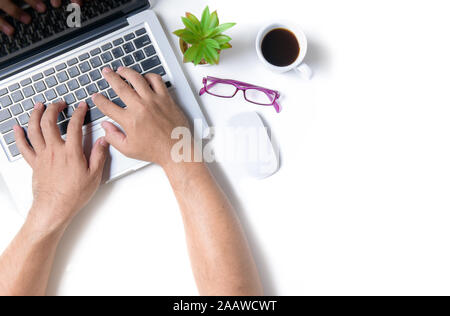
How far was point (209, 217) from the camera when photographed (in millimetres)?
701

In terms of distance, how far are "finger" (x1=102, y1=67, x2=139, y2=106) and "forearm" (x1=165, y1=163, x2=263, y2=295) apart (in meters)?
0.16

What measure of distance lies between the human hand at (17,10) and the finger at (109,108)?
0.17 metres

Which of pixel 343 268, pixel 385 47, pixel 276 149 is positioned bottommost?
pixel 343 268

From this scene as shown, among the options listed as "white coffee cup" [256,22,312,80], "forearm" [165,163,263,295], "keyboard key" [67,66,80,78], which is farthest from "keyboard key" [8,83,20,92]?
"white coffee cup" [256,22,312,80]

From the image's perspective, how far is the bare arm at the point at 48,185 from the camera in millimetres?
696

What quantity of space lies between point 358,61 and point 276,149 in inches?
10.2

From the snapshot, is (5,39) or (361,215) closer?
(5,39)

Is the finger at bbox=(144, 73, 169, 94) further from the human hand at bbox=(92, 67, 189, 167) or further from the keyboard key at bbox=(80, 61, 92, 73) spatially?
the keyboard key at bbox=(80, 61, 92, 73)

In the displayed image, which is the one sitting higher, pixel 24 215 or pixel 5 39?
pixel 5 39

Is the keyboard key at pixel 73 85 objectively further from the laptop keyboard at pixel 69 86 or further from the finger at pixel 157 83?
the finger at pixel 157 83

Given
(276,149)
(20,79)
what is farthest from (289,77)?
(20,79)

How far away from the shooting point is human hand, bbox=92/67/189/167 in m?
0.70

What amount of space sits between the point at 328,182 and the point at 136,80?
17.5 inches
